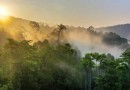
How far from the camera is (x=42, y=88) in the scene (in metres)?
57.1

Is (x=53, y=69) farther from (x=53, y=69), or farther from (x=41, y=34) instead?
(x=41, y=34)

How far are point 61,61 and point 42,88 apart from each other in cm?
637

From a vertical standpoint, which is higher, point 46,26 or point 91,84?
point 46,26

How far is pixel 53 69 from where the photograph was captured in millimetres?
58250

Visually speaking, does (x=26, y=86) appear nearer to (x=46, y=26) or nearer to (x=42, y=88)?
(x=42, y=88)

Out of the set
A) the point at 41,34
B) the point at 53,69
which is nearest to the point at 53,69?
the point at 53,69

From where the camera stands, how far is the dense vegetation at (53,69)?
4761cm

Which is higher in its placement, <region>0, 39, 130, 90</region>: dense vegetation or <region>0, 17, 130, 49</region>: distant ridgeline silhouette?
<region>0, 17, 130, 49</region>: distant ridgeline silhouette

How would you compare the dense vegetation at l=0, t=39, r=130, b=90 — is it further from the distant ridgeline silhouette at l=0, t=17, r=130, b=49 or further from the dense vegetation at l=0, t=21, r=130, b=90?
the distant ridgeline silhouette at l=0, t=17, r=130, b=49

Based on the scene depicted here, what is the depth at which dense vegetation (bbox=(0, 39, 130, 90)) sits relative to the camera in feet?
156

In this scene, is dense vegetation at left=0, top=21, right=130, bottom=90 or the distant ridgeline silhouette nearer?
dense vegetation at left=0, top=21, right=130, bottom=90

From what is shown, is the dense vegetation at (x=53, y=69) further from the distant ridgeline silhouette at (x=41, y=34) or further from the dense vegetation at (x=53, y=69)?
the distant ridgeline silhouette at (x=41, y=34)

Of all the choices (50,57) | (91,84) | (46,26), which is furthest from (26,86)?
(46,26)

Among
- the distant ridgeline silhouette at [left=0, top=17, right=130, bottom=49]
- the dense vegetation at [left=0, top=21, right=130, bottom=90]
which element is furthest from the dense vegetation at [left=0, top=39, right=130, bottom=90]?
the distant ridgeline silhouette at [left=0, top=17, right=130, bottom=49]
